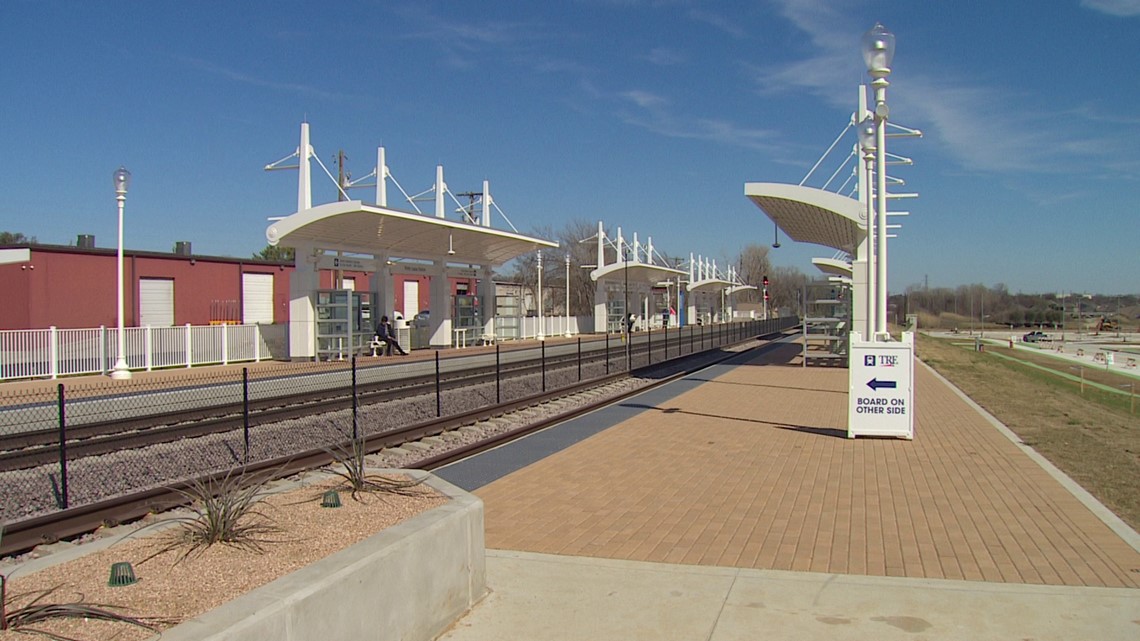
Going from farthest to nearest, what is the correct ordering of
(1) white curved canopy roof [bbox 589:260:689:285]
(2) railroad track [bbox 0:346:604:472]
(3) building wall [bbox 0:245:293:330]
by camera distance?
(1) white curved canopy roof [bbox 589:260:689:285], (3) building wall [bbox 0:245:293:330], (2) railroad track [bbox 0:346:604:472]

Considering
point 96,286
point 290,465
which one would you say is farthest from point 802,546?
point 96,286

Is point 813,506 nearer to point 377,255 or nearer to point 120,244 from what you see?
point 120,244

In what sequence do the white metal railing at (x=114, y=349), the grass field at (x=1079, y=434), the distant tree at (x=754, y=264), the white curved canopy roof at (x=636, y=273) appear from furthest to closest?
the distant tree at (x=754, y=264)
the white curved canopy roof at (x=636, y=273)
the white metal railing at (x=114, y=349)
the grass field at (x=1079, y=434)

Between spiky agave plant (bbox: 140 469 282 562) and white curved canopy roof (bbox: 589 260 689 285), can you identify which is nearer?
spiky agave plant (bbox: 140 469 282 562)

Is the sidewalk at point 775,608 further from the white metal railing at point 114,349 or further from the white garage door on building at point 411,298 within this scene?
the white garage door on building at point 411,298

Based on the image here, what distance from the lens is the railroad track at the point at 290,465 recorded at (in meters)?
7.27

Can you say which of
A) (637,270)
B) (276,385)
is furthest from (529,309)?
(276,385)

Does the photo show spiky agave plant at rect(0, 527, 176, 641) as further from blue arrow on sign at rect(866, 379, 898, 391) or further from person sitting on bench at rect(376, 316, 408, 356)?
person sitting on bench at rect(376, 316, 408, 356)

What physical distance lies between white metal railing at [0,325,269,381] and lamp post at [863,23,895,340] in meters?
18.7

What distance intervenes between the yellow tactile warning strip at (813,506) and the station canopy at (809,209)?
9.70 metres

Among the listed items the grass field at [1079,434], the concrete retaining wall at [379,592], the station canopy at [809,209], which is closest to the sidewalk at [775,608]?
the concrete retaining wall at [379,592]

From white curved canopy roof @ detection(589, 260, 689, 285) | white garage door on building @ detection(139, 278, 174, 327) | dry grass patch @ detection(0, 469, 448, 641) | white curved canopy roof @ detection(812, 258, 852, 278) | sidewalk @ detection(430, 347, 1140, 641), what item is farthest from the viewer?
white curved canopy roof @ detection(589, 260, 689, 285)

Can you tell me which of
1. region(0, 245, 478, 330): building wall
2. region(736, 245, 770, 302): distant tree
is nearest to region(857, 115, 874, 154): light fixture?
region(0, 245, 478, 330): building wall

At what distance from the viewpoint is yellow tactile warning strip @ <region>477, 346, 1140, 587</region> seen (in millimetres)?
6141
